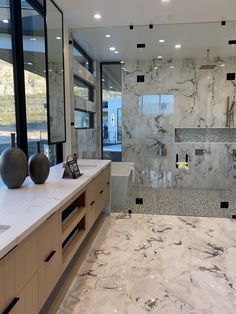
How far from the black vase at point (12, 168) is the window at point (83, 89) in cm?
276

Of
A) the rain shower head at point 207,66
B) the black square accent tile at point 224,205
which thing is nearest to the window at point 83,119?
the rain shower head at point 207,66

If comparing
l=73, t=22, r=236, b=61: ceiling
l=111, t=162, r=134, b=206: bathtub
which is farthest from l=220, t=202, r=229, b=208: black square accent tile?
l=73, t=22, r=236, b=61: ceiling

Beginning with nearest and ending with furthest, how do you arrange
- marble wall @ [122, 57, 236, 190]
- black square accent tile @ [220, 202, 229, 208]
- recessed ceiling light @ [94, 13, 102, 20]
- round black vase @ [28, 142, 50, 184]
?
1. round black vase @ [28, 142, 50, 184]
2. recessed ceiling light @ [94, 13, 102, 20]
3. black square accent tile @ [220, 202, 229, 208]
4. marble wall @ [122, 57, 236, 190]

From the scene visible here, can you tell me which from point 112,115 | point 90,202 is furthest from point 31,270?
point 112,115

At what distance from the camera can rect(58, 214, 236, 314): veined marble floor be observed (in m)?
2.07

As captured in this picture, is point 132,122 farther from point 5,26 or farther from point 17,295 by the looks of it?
point 17,295

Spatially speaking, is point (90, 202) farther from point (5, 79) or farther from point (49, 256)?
point (5, 79)

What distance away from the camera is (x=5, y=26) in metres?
2.77

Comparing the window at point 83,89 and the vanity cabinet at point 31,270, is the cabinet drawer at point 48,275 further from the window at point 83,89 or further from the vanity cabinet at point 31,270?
the window at point 83,89

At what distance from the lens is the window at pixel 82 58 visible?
468 centimetres

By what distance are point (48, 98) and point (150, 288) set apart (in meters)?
2.47

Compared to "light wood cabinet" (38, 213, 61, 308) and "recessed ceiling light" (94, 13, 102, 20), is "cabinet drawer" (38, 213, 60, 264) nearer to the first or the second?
"light wood cabinet" (38, 213, 61, 308)

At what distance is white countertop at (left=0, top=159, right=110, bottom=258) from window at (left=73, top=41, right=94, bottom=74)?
9.32 feet

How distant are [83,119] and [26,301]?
4.14 meters
